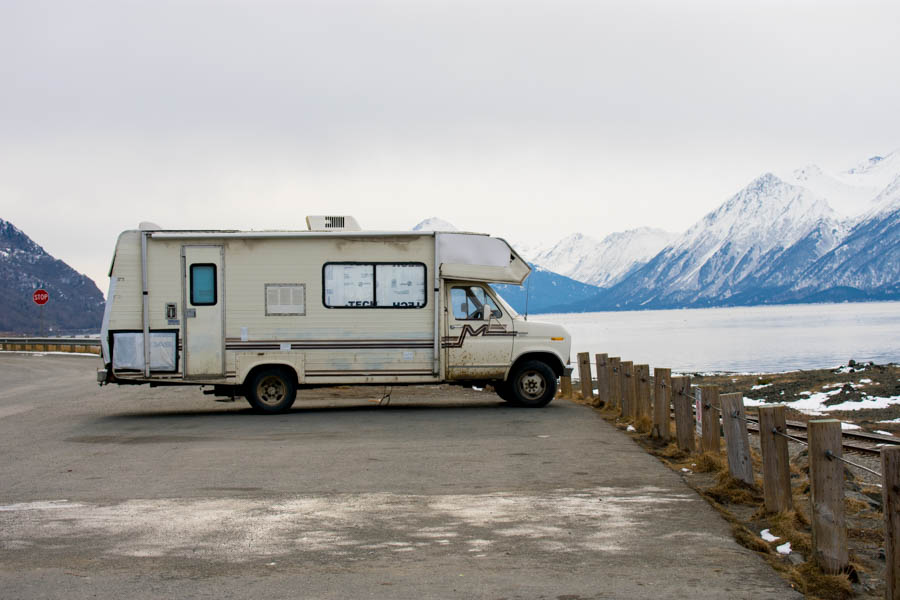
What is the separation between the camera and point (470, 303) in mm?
18422

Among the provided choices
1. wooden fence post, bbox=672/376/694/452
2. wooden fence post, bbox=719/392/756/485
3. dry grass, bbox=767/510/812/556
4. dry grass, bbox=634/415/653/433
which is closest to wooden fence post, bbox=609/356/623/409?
dry grass, bbox=634/415/653/433

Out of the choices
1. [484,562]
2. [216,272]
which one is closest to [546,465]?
[484,562]

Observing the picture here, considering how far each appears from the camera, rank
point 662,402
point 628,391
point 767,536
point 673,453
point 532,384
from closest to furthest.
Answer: point 767,536 < point 673,453 < point 662,402 < point 628,391 < point 532,384

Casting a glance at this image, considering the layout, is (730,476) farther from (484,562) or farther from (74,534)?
(74,534)

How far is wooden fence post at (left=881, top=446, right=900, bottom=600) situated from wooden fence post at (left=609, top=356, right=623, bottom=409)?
10878 mm

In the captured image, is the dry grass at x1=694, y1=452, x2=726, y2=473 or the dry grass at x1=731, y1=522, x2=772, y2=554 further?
the dry grass at x1=694, y1=452, x2=726, y2=473

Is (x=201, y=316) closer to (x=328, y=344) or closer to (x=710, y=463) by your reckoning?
(x=328, y=344)

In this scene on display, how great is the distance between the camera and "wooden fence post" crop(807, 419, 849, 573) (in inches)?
271

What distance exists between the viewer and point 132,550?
737 cm

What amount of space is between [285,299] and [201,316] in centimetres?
142

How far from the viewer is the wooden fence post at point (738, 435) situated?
9.67 metres

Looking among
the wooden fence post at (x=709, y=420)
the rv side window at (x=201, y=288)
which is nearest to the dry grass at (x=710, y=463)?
the wooden fence post at (x=709, y=420)

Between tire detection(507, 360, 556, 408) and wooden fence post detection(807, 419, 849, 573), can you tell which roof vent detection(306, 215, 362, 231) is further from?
wooden fence post detection(807, 419, 849, 573)

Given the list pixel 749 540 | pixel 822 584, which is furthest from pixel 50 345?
pixel 822 584
